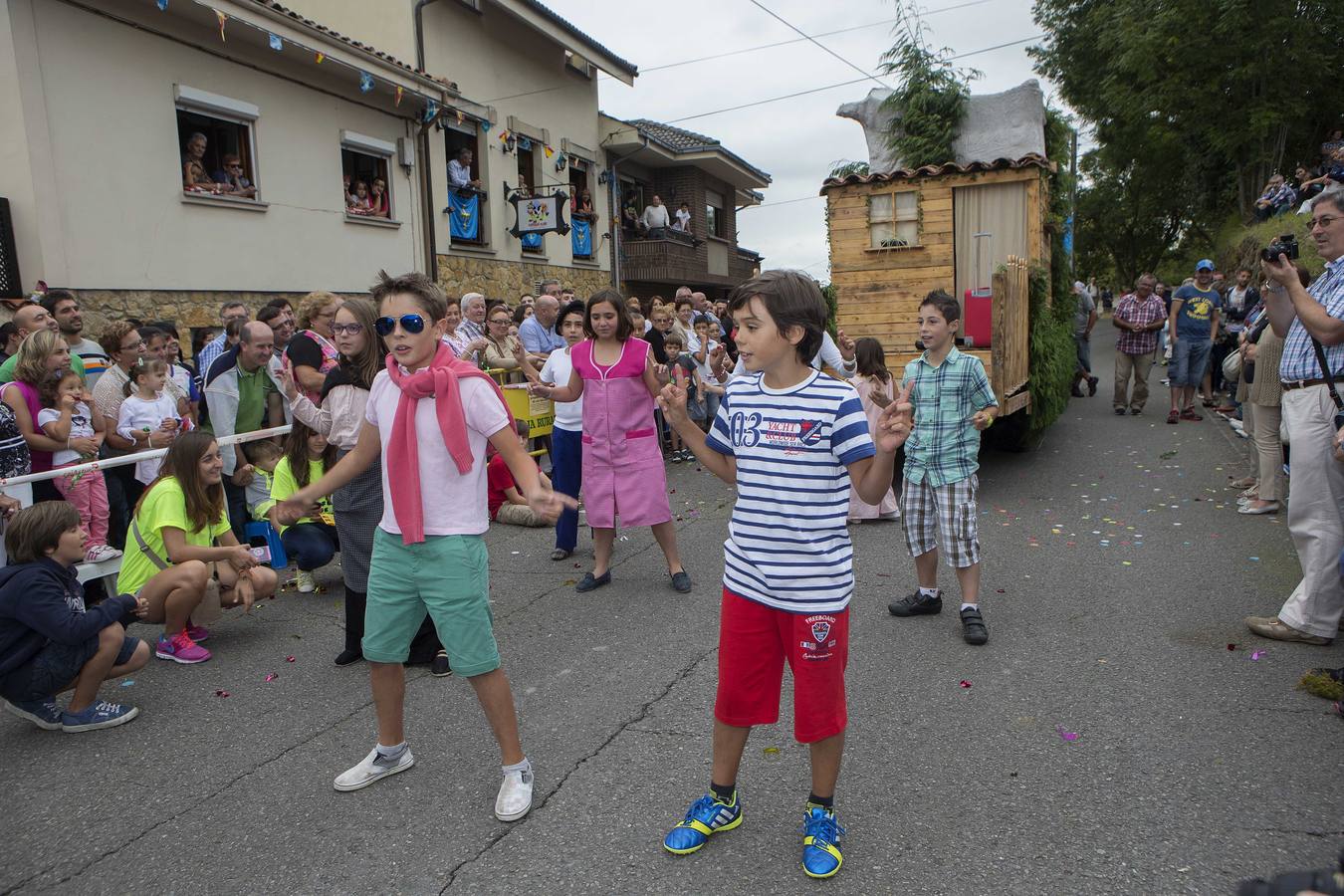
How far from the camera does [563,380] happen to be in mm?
6590

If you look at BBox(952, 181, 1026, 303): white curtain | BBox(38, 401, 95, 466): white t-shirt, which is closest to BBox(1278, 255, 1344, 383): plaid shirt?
BBox(952, 181, 1026, 303): white curtain

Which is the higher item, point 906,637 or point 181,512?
point 181,512

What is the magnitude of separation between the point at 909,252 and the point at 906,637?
24.1ft

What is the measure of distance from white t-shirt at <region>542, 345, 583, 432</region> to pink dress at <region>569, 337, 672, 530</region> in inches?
20.8

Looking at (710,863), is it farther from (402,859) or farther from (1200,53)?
(1200,53)

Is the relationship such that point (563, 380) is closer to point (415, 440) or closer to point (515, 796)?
point (415, 440)

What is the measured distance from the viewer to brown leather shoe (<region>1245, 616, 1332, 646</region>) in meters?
4.58

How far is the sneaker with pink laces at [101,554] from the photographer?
5.55 metres

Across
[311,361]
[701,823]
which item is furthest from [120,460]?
[701,823]

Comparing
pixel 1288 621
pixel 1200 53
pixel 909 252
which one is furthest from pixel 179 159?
pixel 1200 53

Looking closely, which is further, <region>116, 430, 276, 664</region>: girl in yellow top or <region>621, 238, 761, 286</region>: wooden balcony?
<region>621, 238, 761, 286</region>: wooden balcony

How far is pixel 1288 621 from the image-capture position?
4648mm

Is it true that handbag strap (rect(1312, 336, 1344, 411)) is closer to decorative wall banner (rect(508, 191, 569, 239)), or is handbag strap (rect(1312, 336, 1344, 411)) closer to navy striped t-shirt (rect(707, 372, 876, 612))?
navy striped t-shirt (rect(707, 372, 876, 612))

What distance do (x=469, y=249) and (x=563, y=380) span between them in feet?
32.6
